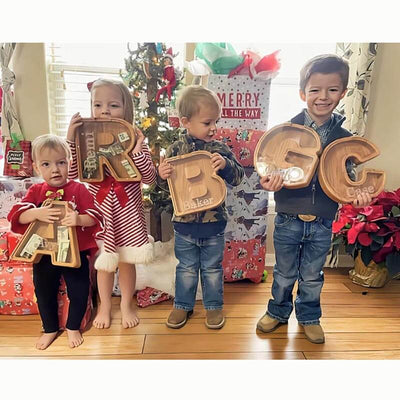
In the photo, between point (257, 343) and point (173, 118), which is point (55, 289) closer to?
point (257, 343)

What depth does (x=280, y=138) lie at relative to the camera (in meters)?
1.61

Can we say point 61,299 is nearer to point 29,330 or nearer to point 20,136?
point 29,330

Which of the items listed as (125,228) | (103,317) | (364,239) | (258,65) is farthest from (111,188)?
(364,239)

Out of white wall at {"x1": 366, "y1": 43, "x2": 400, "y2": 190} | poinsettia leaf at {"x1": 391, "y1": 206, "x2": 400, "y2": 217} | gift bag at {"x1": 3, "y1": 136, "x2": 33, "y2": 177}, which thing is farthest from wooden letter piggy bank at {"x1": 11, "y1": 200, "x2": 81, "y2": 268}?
white wall at {"x1": 366, "y1": 43, "x2": 400, "y2": 190}

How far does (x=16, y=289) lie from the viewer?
74.4 inches

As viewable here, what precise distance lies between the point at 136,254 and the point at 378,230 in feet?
5.03

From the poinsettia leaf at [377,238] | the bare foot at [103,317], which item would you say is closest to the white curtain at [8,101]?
the bare foot at [103,317]

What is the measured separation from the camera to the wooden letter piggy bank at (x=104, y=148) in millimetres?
1601

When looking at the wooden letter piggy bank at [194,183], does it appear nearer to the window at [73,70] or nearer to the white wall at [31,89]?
the window at [73,70]

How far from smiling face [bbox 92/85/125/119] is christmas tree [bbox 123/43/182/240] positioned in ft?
1.58

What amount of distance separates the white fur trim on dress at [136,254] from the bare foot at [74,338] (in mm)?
411

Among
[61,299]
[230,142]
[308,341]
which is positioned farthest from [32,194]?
[308,341]

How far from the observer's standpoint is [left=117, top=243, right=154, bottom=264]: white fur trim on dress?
1.75m

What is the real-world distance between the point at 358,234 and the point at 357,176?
730 millimetres
